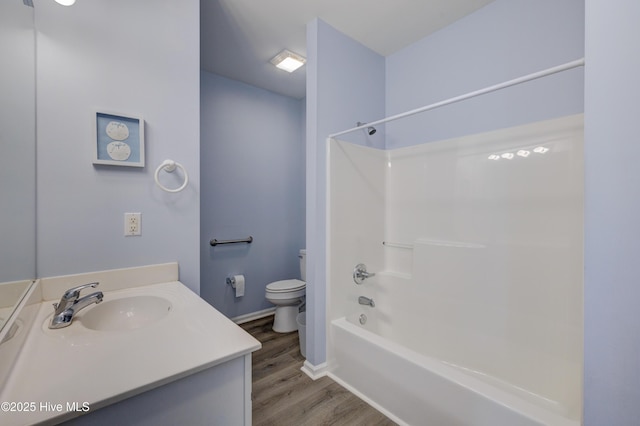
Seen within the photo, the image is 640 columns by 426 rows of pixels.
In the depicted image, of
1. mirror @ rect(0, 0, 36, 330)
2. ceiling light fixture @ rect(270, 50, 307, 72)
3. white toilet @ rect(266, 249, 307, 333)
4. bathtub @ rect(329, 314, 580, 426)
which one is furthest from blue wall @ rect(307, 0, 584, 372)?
mirror @ rect(0, 0, 36, 330)

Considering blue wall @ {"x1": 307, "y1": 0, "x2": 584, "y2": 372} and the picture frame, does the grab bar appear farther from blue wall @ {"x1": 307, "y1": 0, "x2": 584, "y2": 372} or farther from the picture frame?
the picture frame

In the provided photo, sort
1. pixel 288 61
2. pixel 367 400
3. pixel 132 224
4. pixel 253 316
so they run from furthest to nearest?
pixel 253 316 < pixel 288 61 < pixel 367 400 < pixel 132 224

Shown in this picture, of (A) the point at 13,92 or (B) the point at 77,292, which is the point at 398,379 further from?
(A) the point at 13,92

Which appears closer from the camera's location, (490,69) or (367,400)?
(367,400)

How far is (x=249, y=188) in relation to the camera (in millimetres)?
2857

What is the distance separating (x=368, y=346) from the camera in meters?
1.54

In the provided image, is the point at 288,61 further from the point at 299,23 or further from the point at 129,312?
the point at 129,312

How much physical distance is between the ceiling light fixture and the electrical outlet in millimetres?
1827

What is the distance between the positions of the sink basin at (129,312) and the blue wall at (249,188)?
1.36 metres

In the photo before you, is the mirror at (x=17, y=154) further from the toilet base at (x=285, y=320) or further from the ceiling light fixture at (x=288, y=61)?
the toilet base at (x=285, y=320)

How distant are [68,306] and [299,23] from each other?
85.8 inches

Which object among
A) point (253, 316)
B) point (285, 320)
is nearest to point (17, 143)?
point (285, 320)

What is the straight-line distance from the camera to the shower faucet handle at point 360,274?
204 cm

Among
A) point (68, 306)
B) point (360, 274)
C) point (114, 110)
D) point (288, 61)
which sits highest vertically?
point (288, 61)
